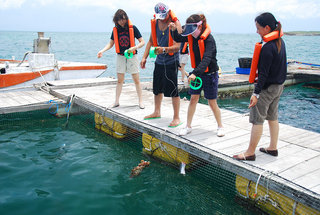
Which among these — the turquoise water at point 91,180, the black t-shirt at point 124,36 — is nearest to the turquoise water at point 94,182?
the turquoise water at point 91,180

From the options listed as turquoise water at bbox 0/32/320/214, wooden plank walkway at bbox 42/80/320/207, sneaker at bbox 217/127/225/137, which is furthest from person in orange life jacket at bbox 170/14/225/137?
turquoise water at bbox 0/32/320/214

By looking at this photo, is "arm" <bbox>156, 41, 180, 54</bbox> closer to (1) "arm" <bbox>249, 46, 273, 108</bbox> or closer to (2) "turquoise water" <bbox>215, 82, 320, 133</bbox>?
(1) "arm" <bbox>249, 46, 273, 108</bbox>

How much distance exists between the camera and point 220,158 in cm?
445

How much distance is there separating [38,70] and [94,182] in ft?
26.2

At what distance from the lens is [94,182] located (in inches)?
202

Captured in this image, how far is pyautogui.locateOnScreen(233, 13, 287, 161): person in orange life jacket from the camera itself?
146 inches

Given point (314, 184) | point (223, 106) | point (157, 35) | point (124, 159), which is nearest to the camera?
point (314, 184)

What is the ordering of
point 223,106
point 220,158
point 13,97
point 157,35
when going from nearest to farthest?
point 220,158
point 157,35
point 13,97
point 223,106

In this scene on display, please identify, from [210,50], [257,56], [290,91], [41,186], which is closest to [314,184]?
[257,56]

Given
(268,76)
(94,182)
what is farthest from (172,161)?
(268,76)

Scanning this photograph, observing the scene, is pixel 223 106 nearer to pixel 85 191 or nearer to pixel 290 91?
pixel 290 91

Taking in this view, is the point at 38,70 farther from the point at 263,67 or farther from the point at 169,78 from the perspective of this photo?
the point at 263,67

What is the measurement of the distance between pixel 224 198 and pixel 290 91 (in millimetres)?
12257

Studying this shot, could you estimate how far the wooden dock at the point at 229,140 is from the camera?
3758mm
